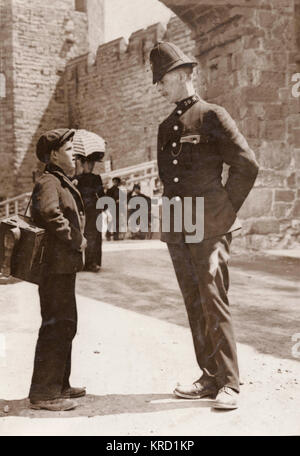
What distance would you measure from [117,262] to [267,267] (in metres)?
1.62

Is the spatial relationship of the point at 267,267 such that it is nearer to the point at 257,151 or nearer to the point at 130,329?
the point at 257,151

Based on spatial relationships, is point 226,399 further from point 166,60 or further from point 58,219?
point 166,60

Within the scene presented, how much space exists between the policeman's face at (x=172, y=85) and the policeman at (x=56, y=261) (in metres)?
0.44

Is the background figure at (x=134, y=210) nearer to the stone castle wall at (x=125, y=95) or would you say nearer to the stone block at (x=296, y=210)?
the stone block at (x=296, y=210)

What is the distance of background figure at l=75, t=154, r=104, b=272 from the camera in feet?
21.7

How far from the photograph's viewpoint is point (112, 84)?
1825 cm

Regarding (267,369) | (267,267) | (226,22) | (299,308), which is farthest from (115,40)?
(267,369)

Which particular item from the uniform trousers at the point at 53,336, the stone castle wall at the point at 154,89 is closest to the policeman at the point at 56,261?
the uniform trousers at the point at 53,336

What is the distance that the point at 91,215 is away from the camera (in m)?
6.91

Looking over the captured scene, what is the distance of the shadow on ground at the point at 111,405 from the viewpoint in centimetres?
277

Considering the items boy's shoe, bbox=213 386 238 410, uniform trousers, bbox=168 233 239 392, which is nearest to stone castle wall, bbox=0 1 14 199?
uniform trousers, bbox=168 233 239 392

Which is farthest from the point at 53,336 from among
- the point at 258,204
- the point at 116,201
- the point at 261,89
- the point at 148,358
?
the point at 116,201

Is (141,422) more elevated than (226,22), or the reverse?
(226,22)

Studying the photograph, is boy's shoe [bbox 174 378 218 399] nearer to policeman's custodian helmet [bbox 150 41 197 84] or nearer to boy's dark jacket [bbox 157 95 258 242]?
boy's dark jacket [bbox 157 95 258 242]
